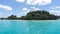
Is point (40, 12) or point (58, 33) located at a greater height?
point (40, 12)

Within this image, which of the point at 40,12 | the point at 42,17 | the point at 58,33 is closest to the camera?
the point at 58,33

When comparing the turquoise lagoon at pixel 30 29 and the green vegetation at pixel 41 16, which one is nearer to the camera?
the turquoise lagoon at pixel 30 29

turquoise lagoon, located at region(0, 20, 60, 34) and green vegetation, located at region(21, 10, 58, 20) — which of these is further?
green vegetation, located at region(21, 10, 58, 20)

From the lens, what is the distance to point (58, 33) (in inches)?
456

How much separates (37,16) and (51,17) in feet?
23.1

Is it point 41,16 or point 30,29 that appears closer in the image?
point 30,29

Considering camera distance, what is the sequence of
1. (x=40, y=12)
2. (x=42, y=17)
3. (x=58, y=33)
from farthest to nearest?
(x=40, y=12)
(x=42, y=17)
(x=58, y=33)

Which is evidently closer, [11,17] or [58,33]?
[58,33]

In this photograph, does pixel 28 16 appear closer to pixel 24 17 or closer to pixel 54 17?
pixel 24 17

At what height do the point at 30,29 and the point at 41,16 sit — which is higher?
the point at 41,16

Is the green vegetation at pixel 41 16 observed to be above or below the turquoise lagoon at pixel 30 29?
above

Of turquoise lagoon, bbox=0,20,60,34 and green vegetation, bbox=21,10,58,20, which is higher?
green vegetation, bbox=21,10,58,20

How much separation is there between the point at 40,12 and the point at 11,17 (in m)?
15.2

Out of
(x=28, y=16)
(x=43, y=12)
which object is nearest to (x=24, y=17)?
(x=28, y=16)
